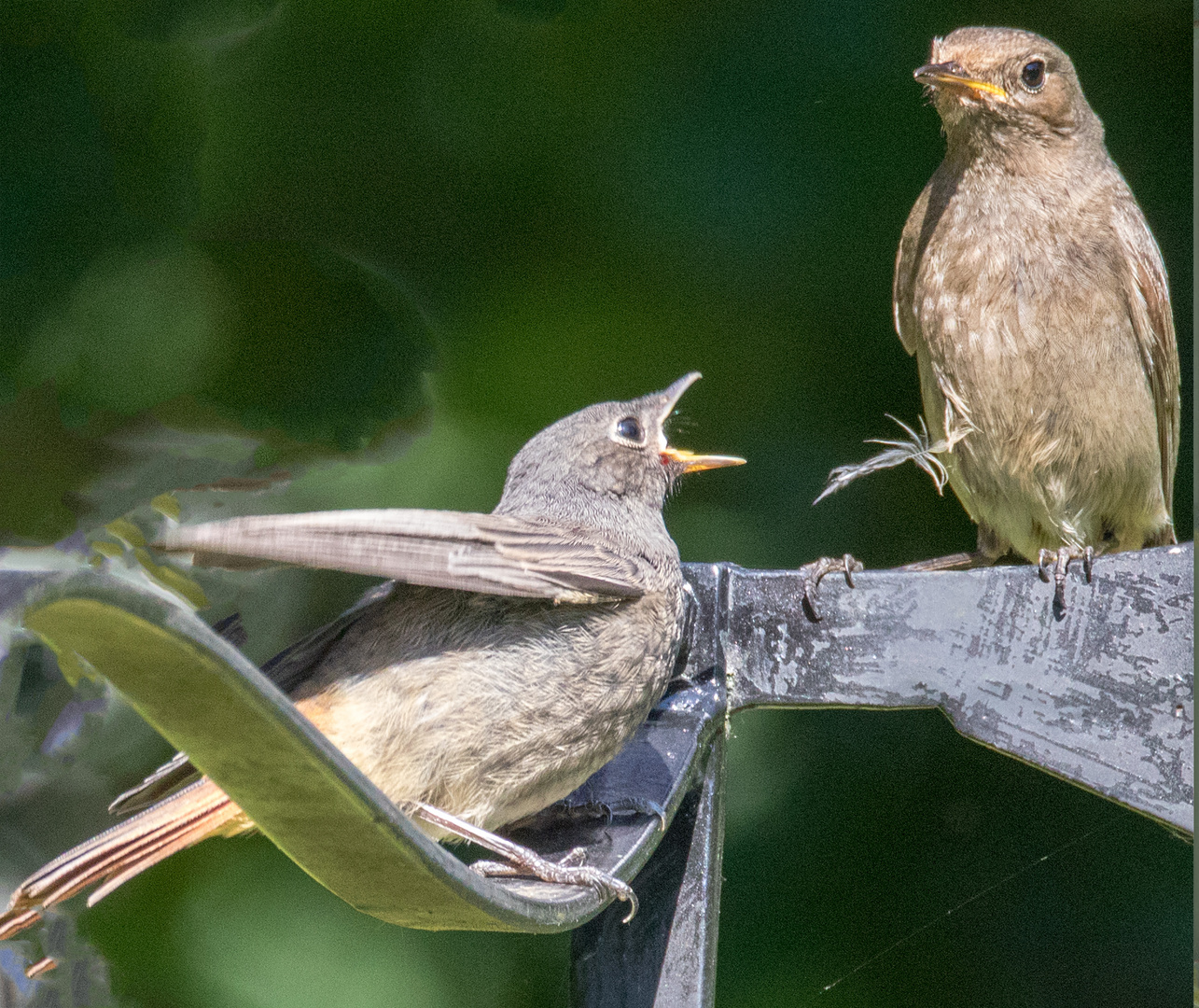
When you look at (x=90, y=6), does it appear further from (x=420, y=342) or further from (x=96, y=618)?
(x=96, y=618)

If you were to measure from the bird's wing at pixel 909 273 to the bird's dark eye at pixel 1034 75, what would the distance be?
27 cm

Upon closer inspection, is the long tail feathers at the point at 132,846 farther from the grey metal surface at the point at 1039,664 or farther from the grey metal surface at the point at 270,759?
the grey metal surface at the point at 1039,664

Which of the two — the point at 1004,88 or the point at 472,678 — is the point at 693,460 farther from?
the point at 1004,88

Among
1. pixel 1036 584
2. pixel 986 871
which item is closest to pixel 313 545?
pixel 1036 584

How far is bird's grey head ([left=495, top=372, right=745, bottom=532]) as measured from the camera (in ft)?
6.00

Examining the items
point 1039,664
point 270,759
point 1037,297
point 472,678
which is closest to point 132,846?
point 472,678

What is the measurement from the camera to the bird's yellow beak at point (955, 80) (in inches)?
81.5

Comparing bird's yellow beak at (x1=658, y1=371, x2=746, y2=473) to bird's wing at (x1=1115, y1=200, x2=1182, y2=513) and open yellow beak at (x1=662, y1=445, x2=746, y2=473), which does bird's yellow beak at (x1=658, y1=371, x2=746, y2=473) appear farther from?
bird's wing at (x1=1115, y1=200, x2=1182, y2=513)

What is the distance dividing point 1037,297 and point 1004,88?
396 millimetres

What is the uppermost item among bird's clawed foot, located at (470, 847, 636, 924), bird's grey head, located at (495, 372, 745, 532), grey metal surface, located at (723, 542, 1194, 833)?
bird's grey head, located at (495, 372, 745, 532)

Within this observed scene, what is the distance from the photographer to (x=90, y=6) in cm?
227

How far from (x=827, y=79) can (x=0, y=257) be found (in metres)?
1.77

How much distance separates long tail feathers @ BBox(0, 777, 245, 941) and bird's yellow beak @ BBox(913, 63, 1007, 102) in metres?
1.59

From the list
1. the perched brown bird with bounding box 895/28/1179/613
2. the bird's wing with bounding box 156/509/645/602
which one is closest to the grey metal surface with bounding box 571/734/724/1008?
the bird's wing with bounding box 156/509/645/602
